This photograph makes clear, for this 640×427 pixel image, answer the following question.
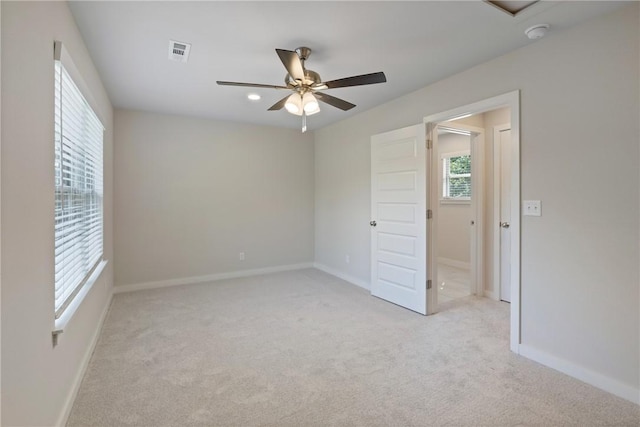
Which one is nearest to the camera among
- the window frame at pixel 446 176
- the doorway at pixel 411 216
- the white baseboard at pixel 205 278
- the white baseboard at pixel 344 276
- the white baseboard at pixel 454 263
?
the doorway at pixel 411 216

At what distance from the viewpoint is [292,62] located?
218 cm

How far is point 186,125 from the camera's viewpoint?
15.2ft

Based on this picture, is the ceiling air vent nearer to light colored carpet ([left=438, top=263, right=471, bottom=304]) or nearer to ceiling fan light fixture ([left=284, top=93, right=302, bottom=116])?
ceiling fan light fixture ([left=284, top=93, right=302, bottom=116])

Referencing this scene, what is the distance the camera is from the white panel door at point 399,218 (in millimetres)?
3441

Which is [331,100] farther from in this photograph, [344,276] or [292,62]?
[344,276]

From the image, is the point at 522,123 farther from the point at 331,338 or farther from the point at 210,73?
the point at 210,73

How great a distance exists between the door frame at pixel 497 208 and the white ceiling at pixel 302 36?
1.39 meters

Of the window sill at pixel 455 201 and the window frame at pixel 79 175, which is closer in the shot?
the window frame at pixel 79 175

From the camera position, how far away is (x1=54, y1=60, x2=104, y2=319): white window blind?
6.15 feet

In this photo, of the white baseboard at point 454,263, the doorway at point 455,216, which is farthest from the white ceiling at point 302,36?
the white baseboard at point 454,263

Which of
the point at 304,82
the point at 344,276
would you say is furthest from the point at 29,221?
the point at 344,276

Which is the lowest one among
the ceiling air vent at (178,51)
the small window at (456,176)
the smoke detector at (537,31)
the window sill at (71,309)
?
the window sill at (71,309)

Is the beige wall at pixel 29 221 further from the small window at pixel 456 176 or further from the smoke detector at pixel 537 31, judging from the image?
the small window at pixel 456 176

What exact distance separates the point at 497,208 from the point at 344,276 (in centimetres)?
232
